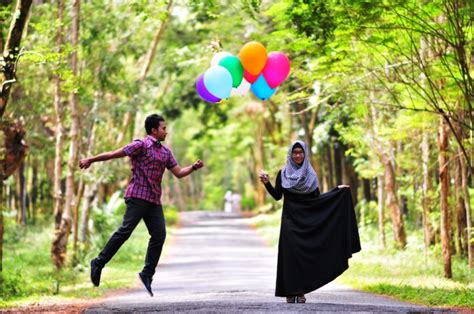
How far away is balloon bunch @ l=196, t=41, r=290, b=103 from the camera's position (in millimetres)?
14977

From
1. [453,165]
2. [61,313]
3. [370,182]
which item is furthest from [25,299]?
[370,182]

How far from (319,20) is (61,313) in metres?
5.83

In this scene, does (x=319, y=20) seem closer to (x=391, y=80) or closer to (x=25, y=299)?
(x=391, y=80)

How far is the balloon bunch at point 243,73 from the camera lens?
→ 14977 millimetres

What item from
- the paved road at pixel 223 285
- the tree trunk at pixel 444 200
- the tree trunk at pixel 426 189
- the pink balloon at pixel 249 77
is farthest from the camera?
the tree trunk at pixel 426 189

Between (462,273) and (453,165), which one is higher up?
(453,165)

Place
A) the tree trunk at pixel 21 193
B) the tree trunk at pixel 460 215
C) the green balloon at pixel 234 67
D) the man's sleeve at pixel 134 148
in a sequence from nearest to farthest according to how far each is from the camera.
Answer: the man's sleeve at pixel 134 148
the green balloon at pixel 234 67
the tree trunk at pixel 460 215
the tree trunk at pixel 21 193

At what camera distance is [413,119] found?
719 inches

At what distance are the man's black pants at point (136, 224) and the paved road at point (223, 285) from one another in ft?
1.91

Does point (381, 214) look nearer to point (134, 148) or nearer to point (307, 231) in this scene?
point (307, 231)

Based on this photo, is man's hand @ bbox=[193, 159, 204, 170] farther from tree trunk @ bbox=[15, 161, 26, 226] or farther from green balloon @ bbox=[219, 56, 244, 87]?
tree trunk @ bbox=[15, 161, 26, 226]

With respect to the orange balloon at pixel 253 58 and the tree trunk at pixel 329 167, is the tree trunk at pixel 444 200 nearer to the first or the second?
the orange balloon at pixel 253 58

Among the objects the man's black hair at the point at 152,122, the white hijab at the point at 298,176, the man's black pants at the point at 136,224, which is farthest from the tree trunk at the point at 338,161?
the man's black hair at the point at 152,122

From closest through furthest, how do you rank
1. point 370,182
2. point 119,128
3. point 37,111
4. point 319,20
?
1. point 319,20
2. point 37,111
3. point 119,128
4. point 370,182
